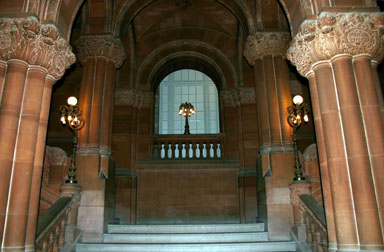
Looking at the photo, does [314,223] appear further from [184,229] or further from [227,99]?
[227,99]

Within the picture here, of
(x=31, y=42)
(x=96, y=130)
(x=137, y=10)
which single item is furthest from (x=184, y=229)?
(x=137, y=10)

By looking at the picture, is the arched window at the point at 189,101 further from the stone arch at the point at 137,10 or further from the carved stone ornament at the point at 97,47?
the carved stone ornament at the point at 97,47

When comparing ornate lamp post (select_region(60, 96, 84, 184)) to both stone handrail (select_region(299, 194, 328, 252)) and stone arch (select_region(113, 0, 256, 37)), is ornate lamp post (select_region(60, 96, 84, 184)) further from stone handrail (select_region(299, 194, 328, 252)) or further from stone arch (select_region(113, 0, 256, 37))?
stone handrail (select_region(299, 194, 328, 252))

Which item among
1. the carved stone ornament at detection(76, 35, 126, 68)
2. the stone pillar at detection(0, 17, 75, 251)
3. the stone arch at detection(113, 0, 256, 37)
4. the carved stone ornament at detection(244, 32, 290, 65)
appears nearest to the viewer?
the stone pillar at detection(0, 17, 75, 251)

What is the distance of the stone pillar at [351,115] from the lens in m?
5.41

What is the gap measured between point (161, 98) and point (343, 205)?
64.5 ft

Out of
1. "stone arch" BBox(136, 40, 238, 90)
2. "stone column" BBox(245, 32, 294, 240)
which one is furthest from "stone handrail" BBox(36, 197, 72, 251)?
"stone arch" BBox(136, 40, 238, 90)

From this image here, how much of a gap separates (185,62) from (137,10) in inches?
199

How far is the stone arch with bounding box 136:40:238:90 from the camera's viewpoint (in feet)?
51.3

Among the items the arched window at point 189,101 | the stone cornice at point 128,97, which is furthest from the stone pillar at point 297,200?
the arched window at point 189,101

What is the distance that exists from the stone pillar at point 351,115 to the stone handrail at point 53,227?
522 centimetres

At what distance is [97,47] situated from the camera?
34.3 ft

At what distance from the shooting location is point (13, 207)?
18.8 ft

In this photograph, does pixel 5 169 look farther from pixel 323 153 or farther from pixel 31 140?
pixel 323 153
